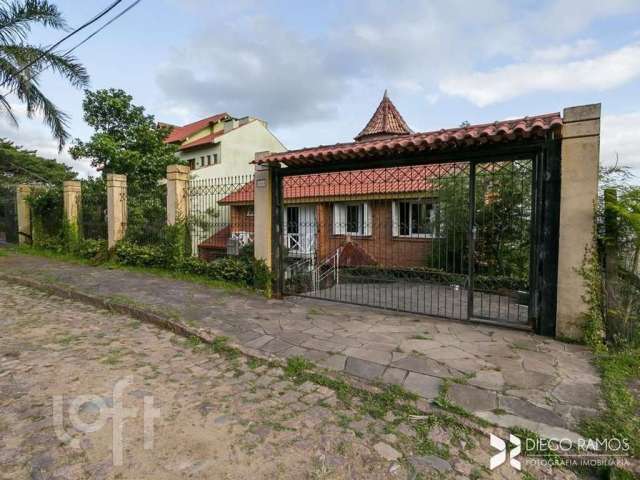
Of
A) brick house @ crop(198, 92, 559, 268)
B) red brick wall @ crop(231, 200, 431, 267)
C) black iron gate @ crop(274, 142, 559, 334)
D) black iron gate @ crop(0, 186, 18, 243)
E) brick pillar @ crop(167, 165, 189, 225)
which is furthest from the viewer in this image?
black iron gate @ crop(0, 186, 18, 243)

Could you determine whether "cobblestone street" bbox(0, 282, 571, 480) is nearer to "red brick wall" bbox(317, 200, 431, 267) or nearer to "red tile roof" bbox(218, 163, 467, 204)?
"red tile roof" bbox(218, 163, 467, 204)

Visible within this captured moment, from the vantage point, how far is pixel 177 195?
28.6ft

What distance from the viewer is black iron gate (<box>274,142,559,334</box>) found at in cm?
451

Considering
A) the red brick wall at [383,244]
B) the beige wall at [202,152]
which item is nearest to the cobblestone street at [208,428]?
the red brick wall at [383,244]

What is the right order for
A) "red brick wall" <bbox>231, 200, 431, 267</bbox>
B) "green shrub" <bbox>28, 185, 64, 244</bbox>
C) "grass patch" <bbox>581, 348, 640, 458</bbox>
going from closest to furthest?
1. "grass patch" <bbox>581, 348, 640, 458</bbox>
2. "red brick wall" <bbox>231, 200, 431, 267</bbox>
3. "green shrub" <bbox>28, 185, 64, 244</bbox>

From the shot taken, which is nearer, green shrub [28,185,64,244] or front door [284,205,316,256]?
front door [284,205,316,256]

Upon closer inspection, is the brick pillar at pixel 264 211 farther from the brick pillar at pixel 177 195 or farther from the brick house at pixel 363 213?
the brick pillar at pixel 177 195

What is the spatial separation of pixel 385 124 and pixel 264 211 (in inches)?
544

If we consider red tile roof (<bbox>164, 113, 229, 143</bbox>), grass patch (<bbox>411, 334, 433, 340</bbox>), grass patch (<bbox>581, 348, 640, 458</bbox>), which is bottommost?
→ grass patch (<bbox>581, 348, 640, 458</bbox>)

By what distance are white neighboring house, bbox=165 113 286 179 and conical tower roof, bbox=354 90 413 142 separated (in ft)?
25.1

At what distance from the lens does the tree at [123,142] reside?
47.4ft

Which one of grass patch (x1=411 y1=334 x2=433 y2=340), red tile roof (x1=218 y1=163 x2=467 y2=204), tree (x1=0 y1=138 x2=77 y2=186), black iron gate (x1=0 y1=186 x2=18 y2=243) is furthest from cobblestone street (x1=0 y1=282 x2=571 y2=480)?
tree (x1=0 y1=138 x2=77 y2=186)

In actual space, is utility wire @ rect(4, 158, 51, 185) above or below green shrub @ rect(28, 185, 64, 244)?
above

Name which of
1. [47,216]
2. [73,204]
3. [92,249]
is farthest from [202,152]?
[92,249]
